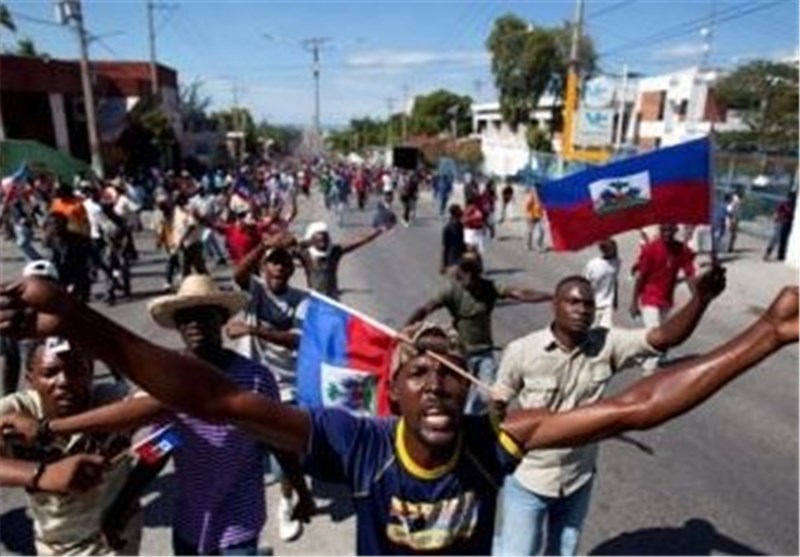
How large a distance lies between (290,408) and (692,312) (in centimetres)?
173

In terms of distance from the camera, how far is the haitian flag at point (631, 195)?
4.75 metres

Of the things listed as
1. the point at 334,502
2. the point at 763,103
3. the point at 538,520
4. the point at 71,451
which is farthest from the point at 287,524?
the point at 763,103

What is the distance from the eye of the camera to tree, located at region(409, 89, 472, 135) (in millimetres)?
110000

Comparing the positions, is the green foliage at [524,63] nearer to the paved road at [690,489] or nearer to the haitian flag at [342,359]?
the paved road at [690,489]

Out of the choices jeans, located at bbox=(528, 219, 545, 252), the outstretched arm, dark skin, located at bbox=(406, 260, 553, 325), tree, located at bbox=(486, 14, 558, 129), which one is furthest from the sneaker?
tree, located at bbox=(486, 14, 558, 129)

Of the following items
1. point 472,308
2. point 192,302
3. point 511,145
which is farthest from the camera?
point 511,145

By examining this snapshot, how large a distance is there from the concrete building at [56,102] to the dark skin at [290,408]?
116 ft

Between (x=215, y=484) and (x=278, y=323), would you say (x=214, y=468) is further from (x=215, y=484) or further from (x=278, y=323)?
(x=278, y=323)

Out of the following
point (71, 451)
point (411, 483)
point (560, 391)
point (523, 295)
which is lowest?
point (523, 295)

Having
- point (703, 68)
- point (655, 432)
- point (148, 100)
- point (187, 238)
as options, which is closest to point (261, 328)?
point (655, 432)

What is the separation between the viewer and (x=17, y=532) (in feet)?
18.5

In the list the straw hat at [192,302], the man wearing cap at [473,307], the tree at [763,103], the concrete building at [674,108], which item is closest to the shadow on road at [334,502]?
the man wearing cap at [473,307]

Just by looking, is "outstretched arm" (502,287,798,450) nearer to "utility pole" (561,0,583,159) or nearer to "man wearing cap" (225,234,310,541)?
"man wearing cap" (225,234,310,541)

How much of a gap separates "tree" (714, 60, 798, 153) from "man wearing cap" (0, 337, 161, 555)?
47350 millimetres
